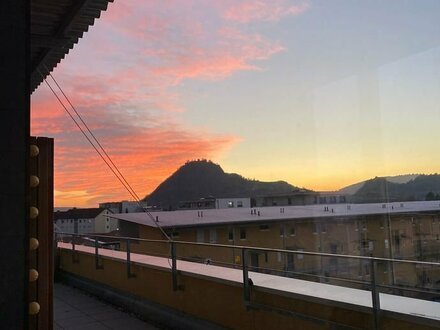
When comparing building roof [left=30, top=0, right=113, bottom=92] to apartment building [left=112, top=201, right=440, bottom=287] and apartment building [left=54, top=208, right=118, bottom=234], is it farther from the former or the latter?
apartment building [left=54, top=208, right=118, bottom=234]

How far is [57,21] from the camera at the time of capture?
4.21 m

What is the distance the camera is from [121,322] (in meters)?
5.91

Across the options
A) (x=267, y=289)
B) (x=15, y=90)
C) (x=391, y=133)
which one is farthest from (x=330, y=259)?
(x=391, y=133)


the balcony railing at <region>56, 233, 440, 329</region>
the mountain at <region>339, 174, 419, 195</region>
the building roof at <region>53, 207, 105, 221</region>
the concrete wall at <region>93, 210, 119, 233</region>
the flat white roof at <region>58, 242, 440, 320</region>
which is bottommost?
the flat white roof at <region>58, 242, 440, 320</region>

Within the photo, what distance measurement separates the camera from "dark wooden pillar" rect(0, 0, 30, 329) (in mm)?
1511

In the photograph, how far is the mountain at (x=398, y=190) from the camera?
809 centimetres

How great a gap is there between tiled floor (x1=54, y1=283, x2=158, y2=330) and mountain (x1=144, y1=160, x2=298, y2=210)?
856 centimetres

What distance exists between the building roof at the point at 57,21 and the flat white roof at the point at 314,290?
2.92m

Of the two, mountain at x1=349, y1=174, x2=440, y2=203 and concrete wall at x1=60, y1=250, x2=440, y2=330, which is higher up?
mountain at x1=349, y1=174, x2=440, y2=203

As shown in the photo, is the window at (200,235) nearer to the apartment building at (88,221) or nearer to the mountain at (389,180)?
the apartment building at (88,221)

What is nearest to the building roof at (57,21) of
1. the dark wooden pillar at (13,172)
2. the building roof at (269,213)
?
the dark wooden pillar at (13,172)

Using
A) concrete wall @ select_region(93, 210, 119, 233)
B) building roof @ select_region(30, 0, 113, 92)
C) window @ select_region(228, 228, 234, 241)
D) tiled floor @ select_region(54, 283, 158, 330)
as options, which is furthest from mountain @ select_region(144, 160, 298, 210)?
building roof @ select_region(30, 0, 113, 92)

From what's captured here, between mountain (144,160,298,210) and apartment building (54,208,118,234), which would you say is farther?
mountain (144,160,298,210)

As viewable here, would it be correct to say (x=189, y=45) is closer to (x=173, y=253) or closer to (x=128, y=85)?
(x=128, y=85)
